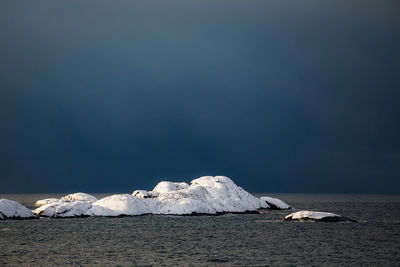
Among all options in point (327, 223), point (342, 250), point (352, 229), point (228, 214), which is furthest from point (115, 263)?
point (228, 214)

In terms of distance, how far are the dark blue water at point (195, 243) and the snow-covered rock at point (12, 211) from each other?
3.78 m

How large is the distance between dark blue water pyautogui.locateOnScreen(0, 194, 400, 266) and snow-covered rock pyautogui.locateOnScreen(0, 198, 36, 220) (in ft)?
12.4

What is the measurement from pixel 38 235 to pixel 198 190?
33.6 meters

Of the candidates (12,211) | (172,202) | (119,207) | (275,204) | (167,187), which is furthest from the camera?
(275,204)

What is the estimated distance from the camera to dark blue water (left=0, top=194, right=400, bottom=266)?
35625 millimetres

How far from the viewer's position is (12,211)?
69.1 meters

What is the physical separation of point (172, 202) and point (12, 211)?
22.1m

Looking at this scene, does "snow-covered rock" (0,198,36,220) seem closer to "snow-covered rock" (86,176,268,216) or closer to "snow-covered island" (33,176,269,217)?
"snow-covered island" (33,176,269,217)

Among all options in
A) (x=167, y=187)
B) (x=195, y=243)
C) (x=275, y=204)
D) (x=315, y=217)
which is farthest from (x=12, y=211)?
(x=275, y=204)

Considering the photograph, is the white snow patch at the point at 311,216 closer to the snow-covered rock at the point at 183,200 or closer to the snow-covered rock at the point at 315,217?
the snow-covered rock at the point at 315,217

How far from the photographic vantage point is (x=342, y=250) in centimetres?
4172

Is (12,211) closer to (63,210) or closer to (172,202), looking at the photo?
(63,210)

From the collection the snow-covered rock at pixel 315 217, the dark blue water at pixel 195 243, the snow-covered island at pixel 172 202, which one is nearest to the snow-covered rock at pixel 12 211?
the snow-covered island at pixel 172 202

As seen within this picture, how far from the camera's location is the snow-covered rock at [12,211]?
68062 mm
